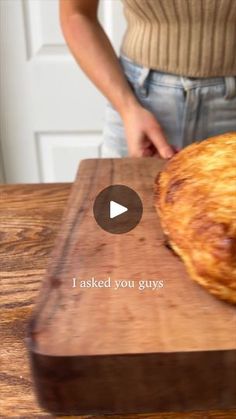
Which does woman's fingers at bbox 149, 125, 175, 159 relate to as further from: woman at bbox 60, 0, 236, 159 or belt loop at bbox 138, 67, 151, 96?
belt loop at bbox 138, 67, 151, 96

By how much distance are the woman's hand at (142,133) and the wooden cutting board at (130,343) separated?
327 mm

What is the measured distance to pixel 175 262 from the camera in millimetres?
581

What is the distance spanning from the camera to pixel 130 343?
462 millimetres

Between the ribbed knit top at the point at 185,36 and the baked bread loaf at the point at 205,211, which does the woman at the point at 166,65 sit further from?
the baked bread loaf at the point at 205,211

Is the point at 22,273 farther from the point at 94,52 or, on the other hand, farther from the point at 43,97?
the point at 43,97

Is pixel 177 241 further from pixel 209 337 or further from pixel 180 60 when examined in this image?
pixel 180 60

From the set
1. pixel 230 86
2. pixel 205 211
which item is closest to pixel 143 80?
pixel 230 86

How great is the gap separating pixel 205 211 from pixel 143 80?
1.62ft

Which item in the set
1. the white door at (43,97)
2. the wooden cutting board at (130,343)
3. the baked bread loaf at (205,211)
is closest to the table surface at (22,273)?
the wooden cutting board at (130,343)

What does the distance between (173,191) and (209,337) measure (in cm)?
18

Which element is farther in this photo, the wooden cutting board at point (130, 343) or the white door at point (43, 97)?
the white door at point (43, 97)

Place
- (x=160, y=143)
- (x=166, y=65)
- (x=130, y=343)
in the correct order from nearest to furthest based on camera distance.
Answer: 1. (x=130, y=343)
2. (x=160, y=143)
3. (x=166, y=65)
